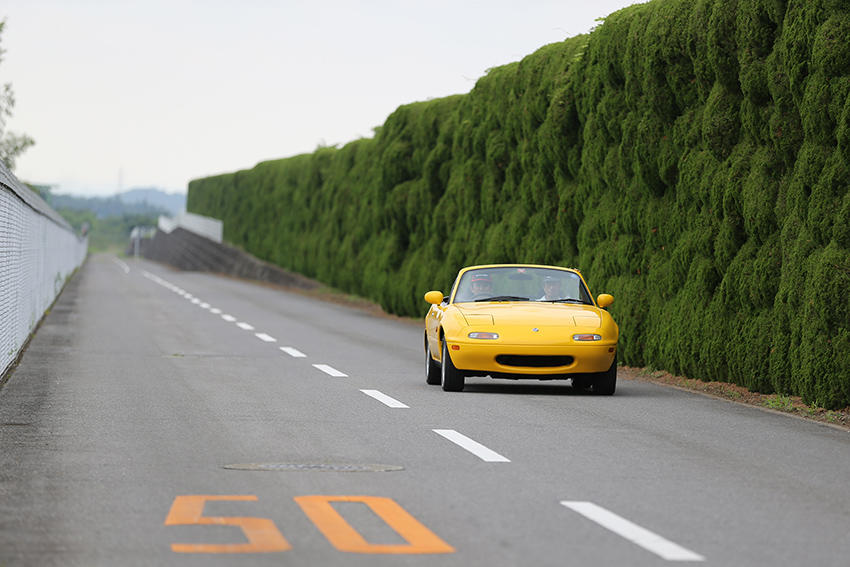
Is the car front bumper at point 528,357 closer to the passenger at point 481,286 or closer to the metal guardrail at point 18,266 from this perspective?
the passenger at point 481,286

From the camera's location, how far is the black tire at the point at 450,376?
44.5 ft

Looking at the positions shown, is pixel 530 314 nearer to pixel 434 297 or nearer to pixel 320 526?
pixel 434 297

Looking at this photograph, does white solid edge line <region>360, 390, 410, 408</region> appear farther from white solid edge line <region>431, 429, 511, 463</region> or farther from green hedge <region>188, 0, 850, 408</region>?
green hedge <region>188, 0, 850, 408</region>

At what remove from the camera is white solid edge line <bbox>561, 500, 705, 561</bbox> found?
588 cm

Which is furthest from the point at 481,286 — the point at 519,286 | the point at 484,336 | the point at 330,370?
the point at 330,370

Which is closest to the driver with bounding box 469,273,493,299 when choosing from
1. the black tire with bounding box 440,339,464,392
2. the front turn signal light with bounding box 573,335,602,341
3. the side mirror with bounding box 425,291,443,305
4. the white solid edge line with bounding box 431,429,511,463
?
the side mirror with bounding box 425,291,443,305

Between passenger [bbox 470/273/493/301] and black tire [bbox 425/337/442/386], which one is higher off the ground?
passenger [bbox 470/273/493/301]

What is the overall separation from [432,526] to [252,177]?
190ft

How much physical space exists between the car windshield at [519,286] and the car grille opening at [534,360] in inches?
52.0

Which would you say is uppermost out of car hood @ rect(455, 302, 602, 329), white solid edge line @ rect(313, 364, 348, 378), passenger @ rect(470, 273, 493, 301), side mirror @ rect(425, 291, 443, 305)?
passenger @ rect(470, 273, 493, 301)

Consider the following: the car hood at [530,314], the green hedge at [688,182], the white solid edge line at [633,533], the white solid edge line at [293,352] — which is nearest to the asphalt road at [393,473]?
the white solid edge line at [633,533]

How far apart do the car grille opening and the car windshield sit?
1.32 meters

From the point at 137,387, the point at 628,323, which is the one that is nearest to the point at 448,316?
→ the point at 137,387

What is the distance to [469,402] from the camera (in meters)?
12.6
